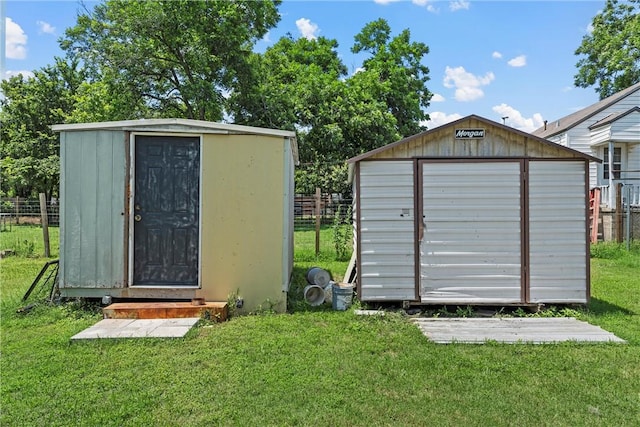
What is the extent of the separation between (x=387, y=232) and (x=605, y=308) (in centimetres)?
304

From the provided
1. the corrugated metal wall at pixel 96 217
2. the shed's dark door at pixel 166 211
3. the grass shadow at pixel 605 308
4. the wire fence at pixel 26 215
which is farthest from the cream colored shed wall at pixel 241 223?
the wire fence at pixel 26 215

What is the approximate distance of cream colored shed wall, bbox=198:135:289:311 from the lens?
4906 millimetres

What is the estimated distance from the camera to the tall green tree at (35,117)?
71.7 ft

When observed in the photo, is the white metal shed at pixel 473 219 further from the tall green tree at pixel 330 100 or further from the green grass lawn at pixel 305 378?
the tall green tree at pixel 330 100

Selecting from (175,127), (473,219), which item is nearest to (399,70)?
(473,219)

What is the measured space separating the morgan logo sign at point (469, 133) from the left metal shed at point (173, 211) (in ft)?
7.17

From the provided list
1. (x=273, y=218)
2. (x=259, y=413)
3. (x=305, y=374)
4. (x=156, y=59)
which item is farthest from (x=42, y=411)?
(x=156, y=59)

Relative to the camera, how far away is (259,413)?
259cm

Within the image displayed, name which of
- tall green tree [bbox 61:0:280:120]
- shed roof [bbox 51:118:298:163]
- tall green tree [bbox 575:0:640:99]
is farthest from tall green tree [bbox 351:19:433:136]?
shed roof [bbox 51:118:298:163]

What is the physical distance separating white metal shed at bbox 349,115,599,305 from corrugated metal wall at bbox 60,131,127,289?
9.81 feet

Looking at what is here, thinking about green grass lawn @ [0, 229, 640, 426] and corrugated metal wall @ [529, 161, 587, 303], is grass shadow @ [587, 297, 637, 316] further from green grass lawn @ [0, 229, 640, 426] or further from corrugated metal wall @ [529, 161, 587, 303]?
green grass lawn @ [0, 229, 640, 426]

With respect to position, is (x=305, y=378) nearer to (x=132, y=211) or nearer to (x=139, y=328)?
(x=139, y=328)

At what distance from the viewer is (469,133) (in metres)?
5.11

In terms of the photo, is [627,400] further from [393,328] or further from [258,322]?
[258,322]
